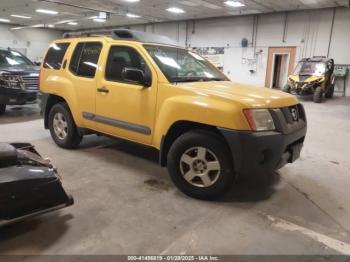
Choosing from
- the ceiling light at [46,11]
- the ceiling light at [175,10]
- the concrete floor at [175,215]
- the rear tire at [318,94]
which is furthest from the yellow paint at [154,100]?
the ceiling light at [46,11]

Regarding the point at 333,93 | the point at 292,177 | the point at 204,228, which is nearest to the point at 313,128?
the point at 292,177

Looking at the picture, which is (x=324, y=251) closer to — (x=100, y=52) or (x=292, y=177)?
(x=292, y=177)

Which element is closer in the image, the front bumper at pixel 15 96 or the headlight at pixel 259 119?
the headlight at pixel 259 119

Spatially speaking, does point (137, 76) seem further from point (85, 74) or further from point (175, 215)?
point (175, 215)

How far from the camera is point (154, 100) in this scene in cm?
328

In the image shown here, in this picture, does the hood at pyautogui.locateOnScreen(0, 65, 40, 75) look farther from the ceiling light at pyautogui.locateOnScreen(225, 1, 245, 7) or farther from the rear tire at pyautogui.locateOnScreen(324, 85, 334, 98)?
the rear tire at pyautogui.locateOnScreen(324, 85, 334, 98)

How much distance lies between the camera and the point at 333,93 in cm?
1384

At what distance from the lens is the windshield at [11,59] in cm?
761

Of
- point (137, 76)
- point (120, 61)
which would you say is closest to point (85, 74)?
point (120, 61)

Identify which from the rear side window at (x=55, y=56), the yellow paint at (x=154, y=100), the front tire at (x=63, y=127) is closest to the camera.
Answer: the yellow paint at (x=154, y=100)

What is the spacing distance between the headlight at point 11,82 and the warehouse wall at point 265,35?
1240 cm

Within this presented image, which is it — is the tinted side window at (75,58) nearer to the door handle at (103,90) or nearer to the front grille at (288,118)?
the door handle at (103,90)

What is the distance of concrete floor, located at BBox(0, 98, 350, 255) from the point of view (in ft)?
7.43

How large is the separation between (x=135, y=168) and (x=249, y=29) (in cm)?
1417
